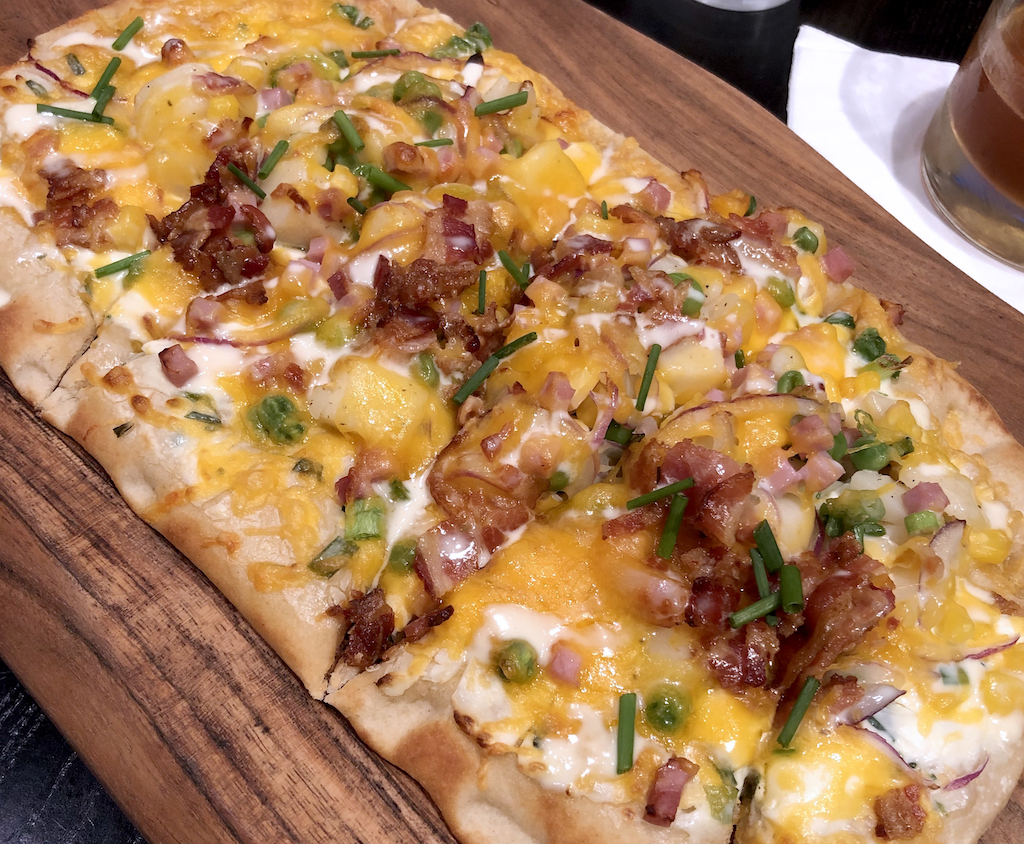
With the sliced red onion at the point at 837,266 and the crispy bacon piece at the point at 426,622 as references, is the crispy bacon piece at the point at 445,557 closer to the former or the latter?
the crispy bacon piece at the point at 426,622

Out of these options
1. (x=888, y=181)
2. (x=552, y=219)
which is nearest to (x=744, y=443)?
(x=552, y=219)

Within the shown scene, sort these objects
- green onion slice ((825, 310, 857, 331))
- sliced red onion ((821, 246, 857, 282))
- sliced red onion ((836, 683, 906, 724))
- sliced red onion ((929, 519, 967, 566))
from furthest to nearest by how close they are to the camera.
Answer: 1. sliced red onion ((821, 246, 857, 282))
2. green onion slice ((825, 310, 857, 331))
3. sliced red onion ((929, 519, 967, 566))
4. sliced red onion ((836, 683, 906, 724))

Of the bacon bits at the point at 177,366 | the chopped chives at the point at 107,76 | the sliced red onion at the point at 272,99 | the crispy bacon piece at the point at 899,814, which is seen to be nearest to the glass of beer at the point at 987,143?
the crispy bacon piece at the point at 899,814

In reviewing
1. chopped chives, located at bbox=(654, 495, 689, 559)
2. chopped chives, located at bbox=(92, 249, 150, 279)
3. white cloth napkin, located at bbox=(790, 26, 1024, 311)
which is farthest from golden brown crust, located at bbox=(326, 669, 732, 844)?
white cloth napkin, located at bbox=(790, 26, 1024, 311)

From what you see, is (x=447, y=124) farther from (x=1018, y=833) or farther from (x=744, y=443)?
(x=1018, y=833)

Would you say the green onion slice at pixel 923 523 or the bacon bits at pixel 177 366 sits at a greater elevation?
the green onion slice at pixel 923 523

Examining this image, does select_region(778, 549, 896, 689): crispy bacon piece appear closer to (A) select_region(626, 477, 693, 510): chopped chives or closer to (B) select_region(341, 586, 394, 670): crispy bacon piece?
(A) select_region(626, 477, 693, 510): chopped chives
